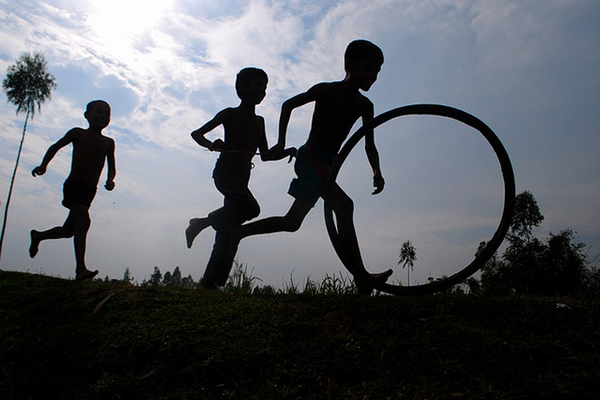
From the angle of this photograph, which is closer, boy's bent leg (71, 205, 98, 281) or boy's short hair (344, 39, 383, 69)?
boy's short hair (344, 39, 383, 69)

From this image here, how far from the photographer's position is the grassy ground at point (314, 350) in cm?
211

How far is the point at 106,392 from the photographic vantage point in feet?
7.75

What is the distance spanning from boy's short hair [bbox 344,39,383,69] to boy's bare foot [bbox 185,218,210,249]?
2.65 m

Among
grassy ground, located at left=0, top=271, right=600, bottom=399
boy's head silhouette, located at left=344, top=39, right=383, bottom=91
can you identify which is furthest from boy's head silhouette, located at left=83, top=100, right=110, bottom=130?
boy's head silhouette, located at left=344, top=39, right=383, bottom=91

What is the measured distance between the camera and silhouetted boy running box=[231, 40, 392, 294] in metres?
3.90

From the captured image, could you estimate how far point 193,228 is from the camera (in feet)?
17.7

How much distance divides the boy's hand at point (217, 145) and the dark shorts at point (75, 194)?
1743 mm

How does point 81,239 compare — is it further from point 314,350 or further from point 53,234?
point 314,350

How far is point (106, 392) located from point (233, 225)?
9.13ft

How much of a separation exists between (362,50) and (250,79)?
1.68 metres

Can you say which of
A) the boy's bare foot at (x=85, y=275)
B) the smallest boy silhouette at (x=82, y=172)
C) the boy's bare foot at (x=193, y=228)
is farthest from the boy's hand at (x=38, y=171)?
the boy's bare foot at (x=193, y=228)

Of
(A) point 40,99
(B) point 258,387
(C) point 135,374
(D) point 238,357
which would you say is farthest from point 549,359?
(A) point 40,99

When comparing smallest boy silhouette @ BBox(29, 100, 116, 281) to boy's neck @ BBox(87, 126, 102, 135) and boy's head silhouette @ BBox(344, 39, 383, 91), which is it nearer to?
boy's neck @ BBox(87, 126, 102, 135)

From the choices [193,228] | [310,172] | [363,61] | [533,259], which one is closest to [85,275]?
[193,228]
